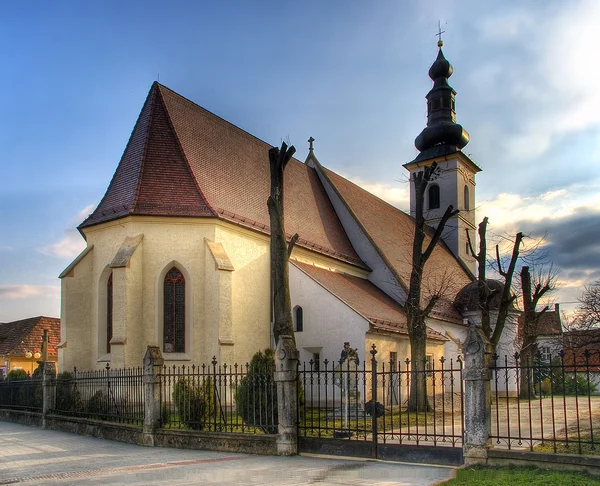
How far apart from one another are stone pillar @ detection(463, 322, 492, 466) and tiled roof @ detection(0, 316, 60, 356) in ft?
106

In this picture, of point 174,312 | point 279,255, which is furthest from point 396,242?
point 279,255

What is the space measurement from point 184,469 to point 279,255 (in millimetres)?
6440

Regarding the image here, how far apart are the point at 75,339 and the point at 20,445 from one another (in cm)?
694

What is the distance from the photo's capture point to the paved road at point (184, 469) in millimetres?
9484

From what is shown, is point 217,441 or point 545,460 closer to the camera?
point 545,460

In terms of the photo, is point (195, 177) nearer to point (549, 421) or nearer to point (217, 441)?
point (217, 441)

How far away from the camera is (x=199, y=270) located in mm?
20094

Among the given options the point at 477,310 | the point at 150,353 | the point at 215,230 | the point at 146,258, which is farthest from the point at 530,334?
the point at 150,353

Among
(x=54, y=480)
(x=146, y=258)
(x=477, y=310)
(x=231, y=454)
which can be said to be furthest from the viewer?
(x=477, y=310)

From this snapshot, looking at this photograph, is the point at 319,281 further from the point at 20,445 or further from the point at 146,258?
the point at 20,445

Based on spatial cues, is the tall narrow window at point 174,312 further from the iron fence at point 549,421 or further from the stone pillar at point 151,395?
the iron fence at point 549,421

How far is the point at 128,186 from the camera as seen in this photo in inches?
830

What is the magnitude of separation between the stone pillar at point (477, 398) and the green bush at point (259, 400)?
160 inches

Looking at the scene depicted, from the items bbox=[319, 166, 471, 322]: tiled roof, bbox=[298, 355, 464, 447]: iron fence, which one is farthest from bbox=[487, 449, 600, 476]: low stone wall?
bbox=[319, 166, 471, 322]: tiled roof
